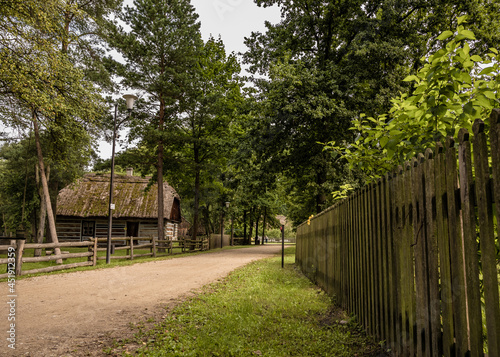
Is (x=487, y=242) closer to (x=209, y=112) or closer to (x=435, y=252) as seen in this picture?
(x=435, y=252)

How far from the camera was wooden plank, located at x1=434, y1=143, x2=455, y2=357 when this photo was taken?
2.35 meters

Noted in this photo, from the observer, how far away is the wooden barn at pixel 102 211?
3023 cm

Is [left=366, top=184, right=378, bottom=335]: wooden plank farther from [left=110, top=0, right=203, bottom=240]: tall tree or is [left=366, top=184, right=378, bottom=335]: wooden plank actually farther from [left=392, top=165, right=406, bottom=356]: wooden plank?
[left=110, top=0, right=203, bottom=240]: tall tree

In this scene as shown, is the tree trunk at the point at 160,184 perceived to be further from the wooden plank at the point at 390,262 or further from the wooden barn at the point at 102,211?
the wooden plank at the point at 390,262

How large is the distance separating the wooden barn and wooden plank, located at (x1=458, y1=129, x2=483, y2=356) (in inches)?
1147

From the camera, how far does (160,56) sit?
71.6 ft

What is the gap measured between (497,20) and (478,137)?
20158 millimetres

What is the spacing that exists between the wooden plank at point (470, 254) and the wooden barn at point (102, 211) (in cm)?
2914

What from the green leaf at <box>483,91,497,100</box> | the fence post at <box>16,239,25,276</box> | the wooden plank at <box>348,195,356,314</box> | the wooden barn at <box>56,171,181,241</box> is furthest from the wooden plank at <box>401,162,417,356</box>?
the wooden barn at <box>56,171,181,241</box>

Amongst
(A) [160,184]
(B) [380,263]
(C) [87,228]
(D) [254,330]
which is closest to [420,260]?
(B) [380,263]

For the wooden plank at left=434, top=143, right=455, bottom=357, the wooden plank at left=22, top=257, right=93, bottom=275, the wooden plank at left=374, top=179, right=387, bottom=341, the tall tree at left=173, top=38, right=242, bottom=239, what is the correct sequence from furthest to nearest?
the tall tree at left=173, top=38, right=242, bottom=239, the wooden plank at left=22, top=257, right=93, bottom=275, the wooden plank at left=374, top=179, right=387, bottom=341, the wooden plank at left=434, top=143, right=455, bottom=357

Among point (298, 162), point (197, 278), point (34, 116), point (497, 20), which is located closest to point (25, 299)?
point (197, 278)

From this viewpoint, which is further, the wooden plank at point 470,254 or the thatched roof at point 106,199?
the thatched roof at point 106,199

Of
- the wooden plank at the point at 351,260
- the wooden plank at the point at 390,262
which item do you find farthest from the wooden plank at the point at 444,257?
the wooden plank at the point at 351,260
